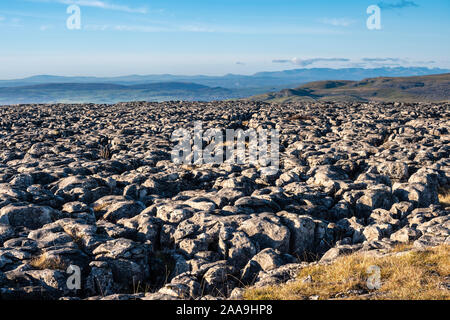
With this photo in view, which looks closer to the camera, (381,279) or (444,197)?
(381,279)

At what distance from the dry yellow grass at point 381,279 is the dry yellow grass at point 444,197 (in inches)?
435

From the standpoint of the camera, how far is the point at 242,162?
3056cm

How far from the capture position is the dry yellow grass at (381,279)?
32.5ft

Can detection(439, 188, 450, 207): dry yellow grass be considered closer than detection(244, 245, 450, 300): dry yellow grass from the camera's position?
No

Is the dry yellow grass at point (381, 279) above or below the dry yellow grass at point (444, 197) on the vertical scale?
above

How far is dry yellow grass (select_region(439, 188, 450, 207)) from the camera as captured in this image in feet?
71.2

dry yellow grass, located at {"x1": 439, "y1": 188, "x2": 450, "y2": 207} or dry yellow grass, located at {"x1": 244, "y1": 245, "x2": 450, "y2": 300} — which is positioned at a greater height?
dry yellow grass, located at {"x1": 244, "y1": 245, "x2": 450, "y2": 300}

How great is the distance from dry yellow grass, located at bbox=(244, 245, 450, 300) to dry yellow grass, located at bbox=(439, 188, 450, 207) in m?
11.0

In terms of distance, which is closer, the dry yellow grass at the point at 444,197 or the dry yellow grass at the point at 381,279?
the dry yellow grass at the point at 381,279

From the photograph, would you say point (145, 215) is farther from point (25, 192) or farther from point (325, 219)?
point (325, 219)

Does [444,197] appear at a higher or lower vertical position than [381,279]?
lower

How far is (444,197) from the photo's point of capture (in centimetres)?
2256

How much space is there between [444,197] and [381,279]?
1526cm
